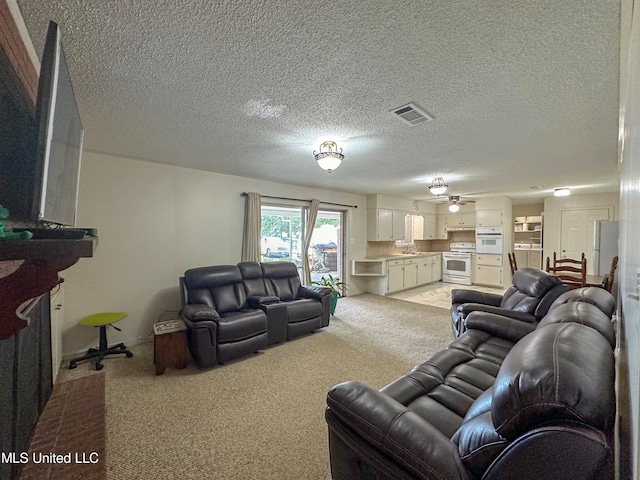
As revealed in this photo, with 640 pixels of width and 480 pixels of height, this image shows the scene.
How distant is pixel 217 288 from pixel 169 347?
39.3 inches

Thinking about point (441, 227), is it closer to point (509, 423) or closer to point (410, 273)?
point (410, 273)

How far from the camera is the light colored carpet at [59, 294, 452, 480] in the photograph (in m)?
1.67

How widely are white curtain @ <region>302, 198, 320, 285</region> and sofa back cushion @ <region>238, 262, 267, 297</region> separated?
1.29 meters

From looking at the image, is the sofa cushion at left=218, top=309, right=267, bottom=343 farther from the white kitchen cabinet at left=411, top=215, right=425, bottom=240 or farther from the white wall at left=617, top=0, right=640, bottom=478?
the white kitchen cabinet at left=411, top=215, right=425, bottom=240

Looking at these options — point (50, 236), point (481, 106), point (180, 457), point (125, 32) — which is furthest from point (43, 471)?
point (481, 106)

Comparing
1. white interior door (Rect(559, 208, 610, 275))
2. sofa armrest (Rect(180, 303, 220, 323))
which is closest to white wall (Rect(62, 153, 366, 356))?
sofa armrest (Rect(180, 303, 220, 323))

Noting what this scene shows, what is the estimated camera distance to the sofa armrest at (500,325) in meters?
2.26

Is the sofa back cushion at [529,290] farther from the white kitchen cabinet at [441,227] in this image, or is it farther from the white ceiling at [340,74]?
the white kitchen cabinet at [441,227]

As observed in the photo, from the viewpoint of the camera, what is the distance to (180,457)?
1715 millimetres

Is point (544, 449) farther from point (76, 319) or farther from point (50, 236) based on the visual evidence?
point (76, 319)

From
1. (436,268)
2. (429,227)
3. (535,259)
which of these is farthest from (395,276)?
(535,259)

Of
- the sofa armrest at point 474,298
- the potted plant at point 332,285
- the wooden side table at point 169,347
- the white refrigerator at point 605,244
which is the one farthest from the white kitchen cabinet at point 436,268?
the wooden side table at point 169,347

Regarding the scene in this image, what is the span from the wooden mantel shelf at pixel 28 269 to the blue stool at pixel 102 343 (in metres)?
2.40

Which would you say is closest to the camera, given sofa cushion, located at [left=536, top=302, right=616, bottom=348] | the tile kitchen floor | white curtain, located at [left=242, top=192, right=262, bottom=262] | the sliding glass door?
sofa cushion, located at [left=536, top=302, right=616, bottom=348]
